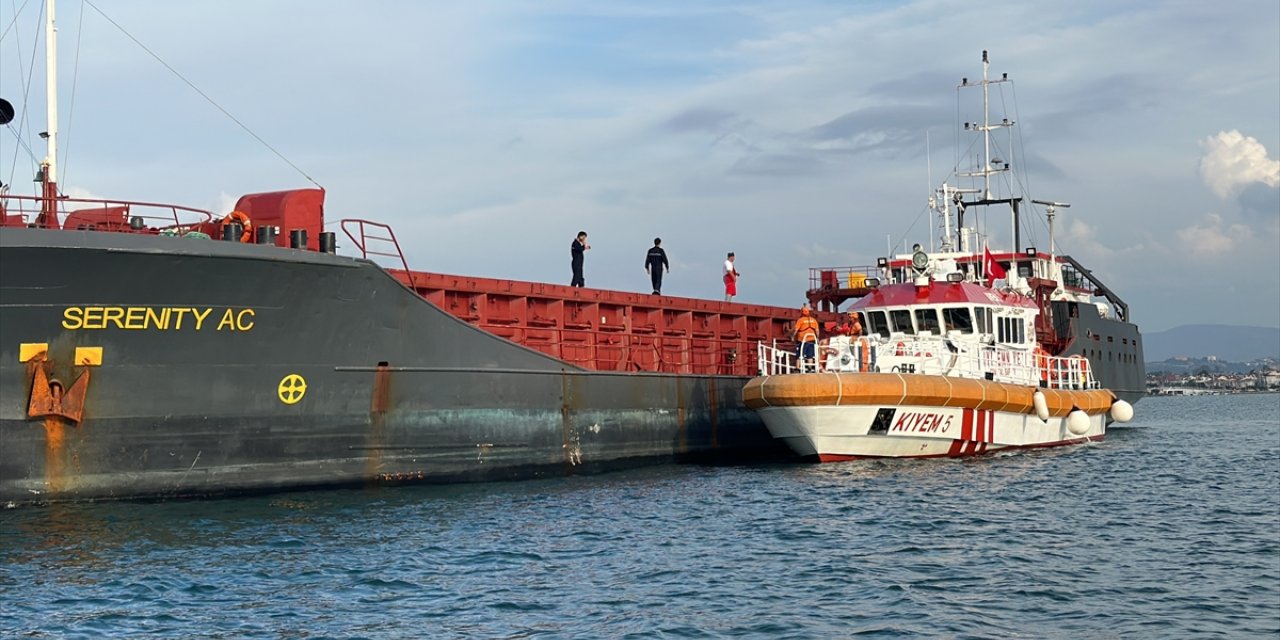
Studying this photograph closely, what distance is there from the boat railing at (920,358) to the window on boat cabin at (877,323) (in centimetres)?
35

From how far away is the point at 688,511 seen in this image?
18109 millimetres

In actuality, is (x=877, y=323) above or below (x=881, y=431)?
above

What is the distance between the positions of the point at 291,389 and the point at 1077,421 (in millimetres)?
18326

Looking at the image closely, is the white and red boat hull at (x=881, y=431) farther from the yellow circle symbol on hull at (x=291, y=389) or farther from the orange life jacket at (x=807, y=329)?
the yellow circle symbol on hull at (x=291, y=389)

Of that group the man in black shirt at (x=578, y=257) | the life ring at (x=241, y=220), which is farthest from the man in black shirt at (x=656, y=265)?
the life ring at (x=241, y=220)

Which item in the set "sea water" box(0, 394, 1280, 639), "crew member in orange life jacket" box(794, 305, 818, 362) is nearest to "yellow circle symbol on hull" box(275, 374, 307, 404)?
"sea water" box(0, 394, 1280, 639)

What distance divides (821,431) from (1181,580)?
32.4 feet

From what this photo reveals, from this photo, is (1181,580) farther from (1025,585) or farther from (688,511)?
(688,511)

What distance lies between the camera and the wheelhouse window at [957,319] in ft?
88.1

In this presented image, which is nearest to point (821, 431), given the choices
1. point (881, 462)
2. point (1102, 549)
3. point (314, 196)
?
point (881, 462)

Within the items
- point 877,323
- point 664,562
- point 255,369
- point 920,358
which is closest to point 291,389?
point 255,369

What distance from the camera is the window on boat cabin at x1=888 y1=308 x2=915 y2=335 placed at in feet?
88.9

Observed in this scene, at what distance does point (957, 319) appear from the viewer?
27.0 m

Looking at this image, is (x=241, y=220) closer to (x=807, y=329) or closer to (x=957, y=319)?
(x=807, y=329)
